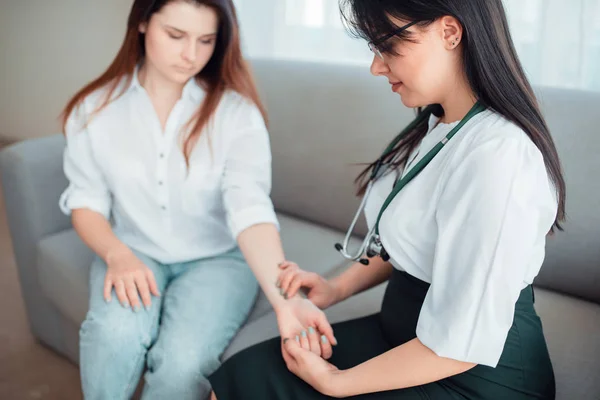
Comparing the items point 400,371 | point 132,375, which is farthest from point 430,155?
point 132,375

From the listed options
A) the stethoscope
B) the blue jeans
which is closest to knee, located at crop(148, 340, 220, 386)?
the blue jeans

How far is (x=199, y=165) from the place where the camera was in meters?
1.39

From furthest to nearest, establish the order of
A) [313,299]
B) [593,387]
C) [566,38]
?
[566,38] → [313,299] → [593,387]

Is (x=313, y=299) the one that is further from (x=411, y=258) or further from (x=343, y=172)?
(x=343, y=172)

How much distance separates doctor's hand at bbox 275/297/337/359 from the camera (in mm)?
1042

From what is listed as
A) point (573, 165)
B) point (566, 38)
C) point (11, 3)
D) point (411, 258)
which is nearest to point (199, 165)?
point (411, 258)

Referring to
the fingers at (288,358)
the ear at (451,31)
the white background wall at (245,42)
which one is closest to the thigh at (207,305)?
the fingers at (288,358)

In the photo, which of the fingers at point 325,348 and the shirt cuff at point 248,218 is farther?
the shirt cuff at point 248,218

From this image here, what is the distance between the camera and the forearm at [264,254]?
124cm

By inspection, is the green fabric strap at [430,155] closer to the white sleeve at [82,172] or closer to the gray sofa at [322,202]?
the gray sofa at [322,202]

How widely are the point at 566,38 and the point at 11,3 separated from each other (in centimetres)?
330

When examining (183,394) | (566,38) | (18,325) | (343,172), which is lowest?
(18,325)

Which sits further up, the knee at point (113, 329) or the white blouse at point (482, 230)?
the white blouse at point (482, 230)

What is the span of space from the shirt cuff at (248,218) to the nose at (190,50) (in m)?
0.35
